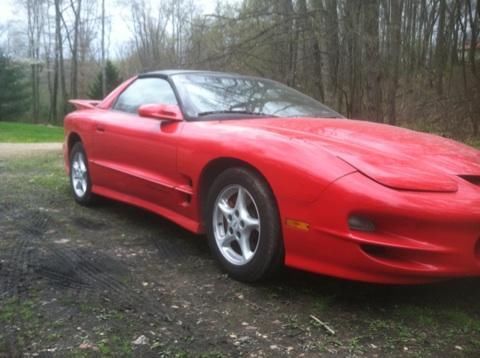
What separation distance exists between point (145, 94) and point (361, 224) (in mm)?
2473

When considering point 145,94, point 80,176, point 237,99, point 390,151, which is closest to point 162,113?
point 237,99

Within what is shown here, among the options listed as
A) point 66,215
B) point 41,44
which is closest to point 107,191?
point 66,215

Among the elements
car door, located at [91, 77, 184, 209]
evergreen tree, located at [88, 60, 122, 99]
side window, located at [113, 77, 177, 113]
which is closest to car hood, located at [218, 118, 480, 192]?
car door, located at [91, 77, 184, 209]

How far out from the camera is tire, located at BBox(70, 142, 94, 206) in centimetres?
473

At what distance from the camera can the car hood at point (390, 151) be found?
2487 mm

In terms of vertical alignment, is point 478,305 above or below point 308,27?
below

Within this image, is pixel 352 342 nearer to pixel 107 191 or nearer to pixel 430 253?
pixel 430 253

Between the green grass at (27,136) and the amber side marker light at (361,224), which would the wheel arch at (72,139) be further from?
the green grass at (27,136)

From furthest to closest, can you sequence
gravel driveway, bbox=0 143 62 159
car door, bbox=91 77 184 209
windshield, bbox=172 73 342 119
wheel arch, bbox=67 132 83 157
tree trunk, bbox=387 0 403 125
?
tree trunk, bbox=387 0 403 125 < gravel driveway, bbox=0 143 62 159 < wheel arch, bbox=67 132 83 157 < windshield, bbox=172 73 342 119 < car door, bbox=91 77 184 209

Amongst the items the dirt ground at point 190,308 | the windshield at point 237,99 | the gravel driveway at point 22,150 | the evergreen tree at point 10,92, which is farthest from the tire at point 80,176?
the evergreen tree at point 10,92

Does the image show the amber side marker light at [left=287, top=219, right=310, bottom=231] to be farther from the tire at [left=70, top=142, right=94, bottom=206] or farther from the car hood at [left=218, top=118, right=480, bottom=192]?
the tire at [left=70, top=142, right=94, bottom=206]

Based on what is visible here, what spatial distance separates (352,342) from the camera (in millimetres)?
2258

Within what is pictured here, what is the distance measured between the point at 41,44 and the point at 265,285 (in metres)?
47.8

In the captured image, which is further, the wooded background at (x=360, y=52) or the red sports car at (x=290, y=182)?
the wooded background at (x=360, y=52)
